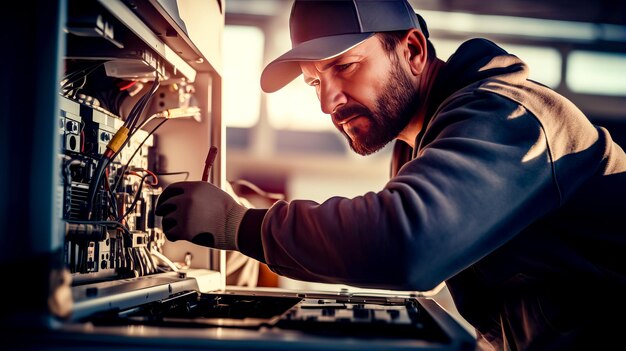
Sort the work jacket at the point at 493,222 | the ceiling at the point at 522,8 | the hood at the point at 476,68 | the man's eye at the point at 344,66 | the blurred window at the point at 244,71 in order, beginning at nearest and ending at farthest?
1. the work jacket at the point at 493,222
2. the hood at the point at 476,68
3. the man's eye at the point at 344,66
4. the blurred window at the point at 244,71
5. the ceiling at the point at 522,8

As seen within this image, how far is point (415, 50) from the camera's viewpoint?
1269 millimetres

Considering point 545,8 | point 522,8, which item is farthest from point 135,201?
point 545,8

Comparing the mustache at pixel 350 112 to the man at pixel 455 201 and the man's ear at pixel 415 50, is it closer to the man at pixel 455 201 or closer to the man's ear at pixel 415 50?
the man at pixel 455 201

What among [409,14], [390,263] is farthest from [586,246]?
[409,14]

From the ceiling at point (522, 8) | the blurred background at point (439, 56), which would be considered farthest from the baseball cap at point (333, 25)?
the ceiling at point (522, 8)

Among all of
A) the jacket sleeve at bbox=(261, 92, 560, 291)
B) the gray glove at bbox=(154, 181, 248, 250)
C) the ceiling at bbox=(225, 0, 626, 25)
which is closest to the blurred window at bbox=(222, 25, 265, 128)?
the ceiling at bbox=(225, 0, 626, 25)

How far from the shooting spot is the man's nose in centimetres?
117

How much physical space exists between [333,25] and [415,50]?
24 cm

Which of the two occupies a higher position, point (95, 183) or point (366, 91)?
point (366, 91)

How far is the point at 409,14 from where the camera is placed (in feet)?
4.12

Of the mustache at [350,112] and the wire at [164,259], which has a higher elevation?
the mustache at [350,112]

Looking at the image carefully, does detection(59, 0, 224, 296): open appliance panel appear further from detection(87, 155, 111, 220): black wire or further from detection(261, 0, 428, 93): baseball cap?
detection(261, 0, 428, 93): baseball cap

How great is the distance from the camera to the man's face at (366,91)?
116 cm

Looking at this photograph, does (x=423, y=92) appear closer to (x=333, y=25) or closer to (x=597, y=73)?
(x=333, y=25)
